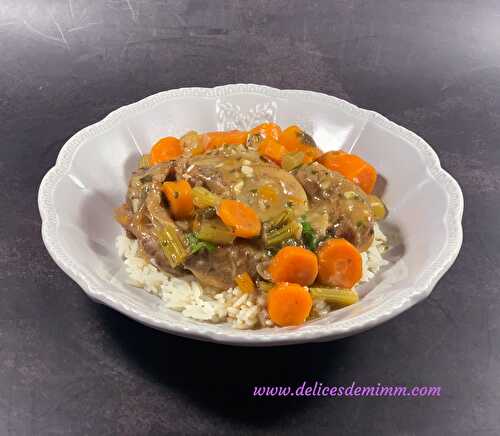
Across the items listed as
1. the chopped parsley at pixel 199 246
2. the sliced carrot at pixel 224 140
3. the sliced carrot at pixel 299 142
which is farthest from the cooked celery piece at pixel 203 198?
the sliced carrot at pixel 299 142

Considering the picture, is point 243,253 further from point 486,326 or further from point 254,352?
point 486,326

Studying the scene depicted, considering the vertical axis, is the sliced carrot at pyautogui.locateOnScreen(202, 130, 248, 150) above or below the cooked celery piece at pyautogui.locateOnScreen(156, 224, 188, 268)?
above

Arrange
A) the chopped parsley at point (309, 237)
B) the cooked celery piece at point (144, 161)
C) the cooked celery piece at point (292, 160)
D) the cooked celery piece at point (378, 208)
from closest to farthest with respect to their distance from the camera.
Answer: the chopped parsley at point (309, 237) < the cooked celery piece at point (292, 160) < the cooked celery piece at point (378, 208) < the cooked celery piece at point (144, 161)

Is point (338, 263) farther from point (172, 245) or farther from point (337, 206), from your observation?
point (172, 245)

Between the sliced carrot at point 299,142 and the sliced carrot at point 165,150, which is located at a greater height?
the sliced carrot at point 299,142

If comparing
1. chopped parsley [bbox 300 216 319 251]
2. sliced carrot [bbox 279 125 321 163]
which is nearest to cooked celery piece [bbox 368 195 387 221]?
sliced carrot [bbox 279 125 321 163]

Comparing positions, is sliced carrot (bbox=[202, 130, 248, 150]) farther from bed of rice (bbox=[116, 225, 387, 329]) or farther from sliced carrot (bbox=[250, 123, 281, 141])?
bed of rice (bbox=[116, 225, 387, 329])

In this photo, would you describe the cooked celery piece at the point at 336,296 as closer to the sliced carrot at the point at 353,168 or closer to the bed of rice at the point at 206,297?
the bed of rice at the point at 206,297

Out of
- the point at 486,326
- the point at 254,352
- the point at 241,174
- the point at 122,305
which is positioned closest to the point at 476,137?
the point at 486,326
